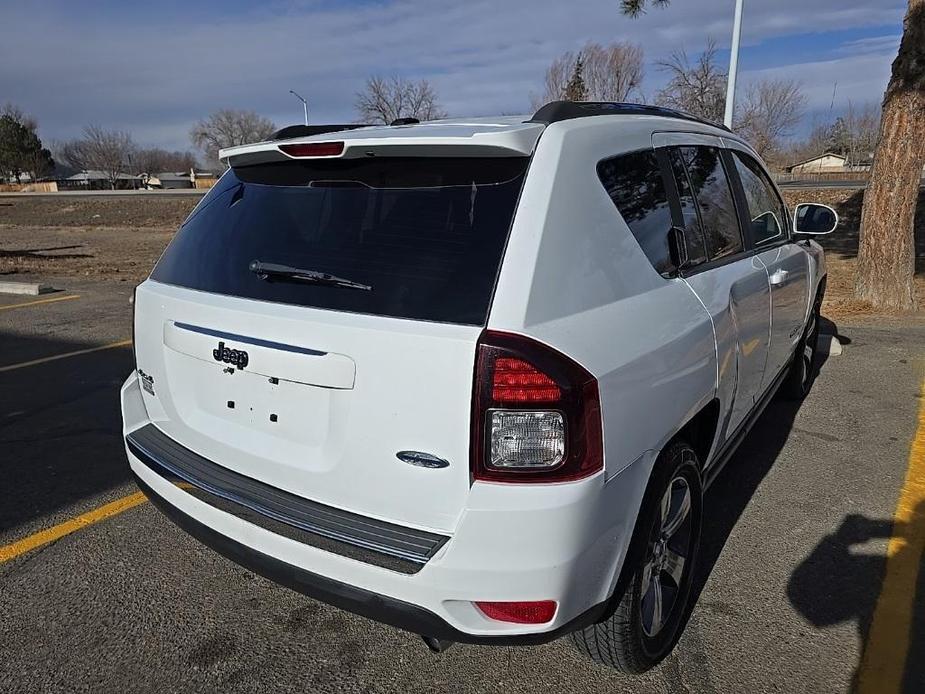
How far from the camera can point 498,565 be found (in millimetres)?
1736

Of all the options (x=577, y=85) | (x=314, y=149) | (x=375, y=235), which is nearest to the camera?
(x=375, y=235)

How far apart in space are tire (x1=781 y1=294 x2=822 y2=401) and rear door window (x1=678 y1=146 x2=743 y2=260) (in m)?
2.00

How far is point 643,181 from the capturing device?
93.3 inches

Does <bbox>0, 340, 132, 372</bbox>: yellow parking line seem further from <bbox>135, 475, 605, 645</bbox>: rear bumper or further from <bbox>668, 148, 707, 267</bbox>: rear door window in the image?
<bbox>668, 148, 707, 267</bbox>: rear door window

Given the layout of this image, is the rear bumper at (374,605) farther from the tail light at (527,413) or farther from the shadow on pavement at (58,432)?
the shadow on pavement at (58,432)

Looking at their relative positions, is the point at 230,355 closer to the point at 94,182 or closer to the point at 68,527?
the point at 68,527

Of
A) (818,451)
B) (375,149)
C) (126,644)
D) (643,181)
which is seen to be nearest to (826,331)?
(818,451)

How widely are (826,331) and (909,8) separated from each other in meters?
4.23

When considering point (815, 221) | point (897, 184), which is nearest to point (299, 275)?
point (815, 221)

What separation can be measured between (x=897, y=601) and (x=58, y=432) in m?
4.79

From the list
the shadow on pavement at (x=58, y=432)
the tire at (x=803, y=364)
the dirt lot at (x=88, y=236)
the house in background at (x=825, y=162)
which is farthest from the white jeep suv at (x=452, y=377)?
the house in background at (x=825, y=162)

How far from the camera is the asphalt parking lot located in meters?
2.31

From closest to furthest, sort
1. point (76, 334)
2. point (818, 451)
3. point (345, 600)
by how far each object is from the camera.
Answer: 1. point (345, 600)
2. point (818, 451)
3. point (76, 334)

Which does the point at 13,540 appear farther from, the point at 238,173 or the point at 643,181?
the point at 643,181
